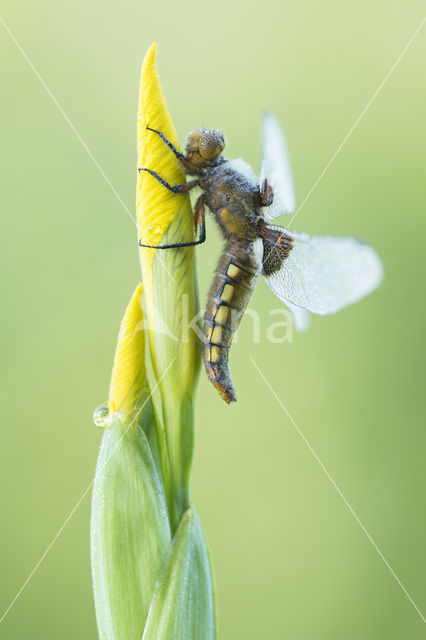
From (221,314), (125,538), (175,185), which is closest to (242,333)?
(221,314)

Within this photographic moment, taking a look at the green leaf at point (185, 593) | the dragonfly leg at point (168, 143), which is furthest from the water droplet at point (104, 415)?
the dragonfly leg at point (168, 143)

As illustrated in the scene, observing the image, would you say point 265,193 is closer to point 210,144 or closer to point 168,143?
point 210,144

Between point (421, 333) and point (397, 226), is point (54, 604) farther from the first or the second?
point (397, 226)

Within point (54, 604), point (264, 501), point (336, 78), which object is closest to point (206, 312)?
point (264, 501)

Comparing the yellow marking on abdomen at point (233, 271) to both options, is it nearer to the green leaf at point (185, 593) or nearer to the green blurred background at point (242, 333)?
the green leaf at point (185, 593)

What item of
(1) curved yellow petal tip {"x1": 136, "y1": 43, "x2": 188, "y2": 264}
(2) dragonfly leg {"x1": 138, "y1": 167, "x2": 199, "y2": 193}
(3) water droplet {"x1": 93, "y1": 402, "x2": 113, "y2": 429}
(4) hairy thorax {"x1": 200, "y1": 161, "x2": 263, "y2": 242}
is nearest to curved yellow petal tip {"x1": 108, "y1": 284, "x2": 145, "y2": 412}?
(3) water droplet {"x1": 93, "y1": 402, "x2": 113, "y2": 429}

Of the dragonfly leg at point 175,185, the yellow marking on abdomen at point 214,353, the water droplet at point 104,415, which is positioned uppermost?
the dragonfly leg at point 175,185
